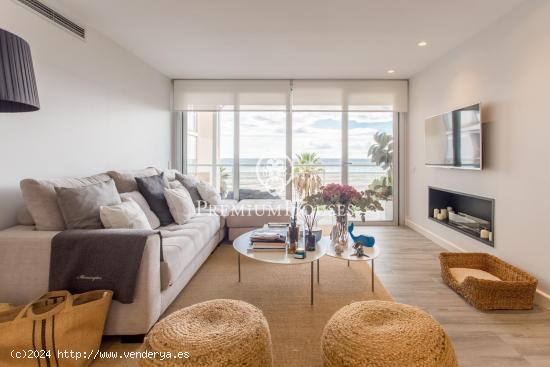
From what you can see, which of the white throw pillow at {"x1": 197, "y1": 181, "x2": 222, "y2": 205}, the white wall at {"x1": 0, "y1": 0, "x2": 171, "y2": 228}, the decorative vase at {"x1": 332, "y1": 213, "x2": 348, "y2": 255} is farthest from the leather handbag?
the white throw pillow at {"x1": 197, "y1": 181, "x2": 222, "y2": 205}

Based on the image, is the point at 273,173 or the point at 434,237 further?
the point at 273,173

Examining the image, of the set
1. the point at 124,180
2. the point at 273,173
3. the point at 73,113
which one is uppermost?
the point at 73,113

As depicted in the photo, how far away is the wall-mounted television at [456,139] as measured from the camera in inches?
119

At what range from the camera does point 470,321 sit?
2127mm

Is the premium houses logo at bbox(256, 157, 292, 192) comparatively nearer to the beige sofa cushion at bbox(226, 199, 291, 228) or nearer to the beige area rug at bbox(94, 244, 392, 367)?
the beige sofa cushion at bbox(226, 199, 291, 228)

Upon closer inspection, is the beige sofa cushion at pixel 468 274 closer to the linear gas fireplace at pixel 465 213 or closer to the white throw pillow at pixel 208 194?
the linear gas fireplace at pixel 465 213

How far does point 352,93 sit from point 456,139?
2075 millimetres

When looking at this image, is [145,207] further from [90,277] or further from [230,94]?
[230,94]

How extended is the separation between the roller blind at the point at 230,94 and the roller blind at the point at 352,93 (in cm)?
30

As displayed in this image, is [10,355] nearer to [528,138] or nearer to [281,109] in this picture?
[528,138]

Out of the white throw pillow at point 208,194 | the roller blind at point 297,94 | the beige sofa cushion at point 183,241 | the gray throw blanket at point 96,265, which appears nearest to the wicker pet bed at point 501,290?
the beige sofa cushion at point 183,241

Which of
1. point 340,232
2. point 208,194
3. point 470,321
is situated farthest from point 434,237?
point 208,194

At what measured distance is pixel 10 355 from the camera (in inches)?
57.6

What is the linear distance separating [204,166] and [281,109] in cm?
173
